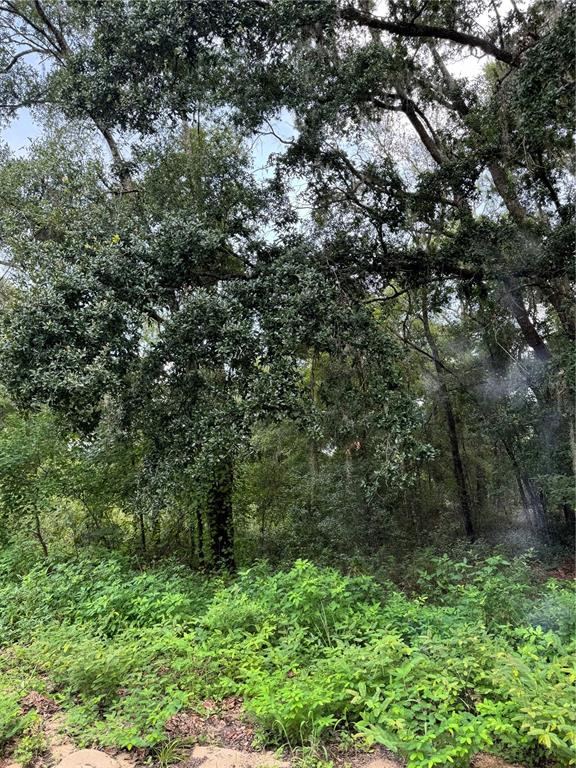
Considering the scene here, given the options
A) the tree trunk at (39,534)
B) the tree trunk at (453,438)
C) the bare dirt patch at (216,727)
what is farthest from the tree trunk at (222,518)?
the tree trunk at (453,438)

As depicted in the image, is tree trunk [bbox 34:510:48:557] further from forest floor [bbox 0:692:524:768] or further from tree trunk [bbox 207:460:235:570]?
forest floor [bbox 0:692:524:768]

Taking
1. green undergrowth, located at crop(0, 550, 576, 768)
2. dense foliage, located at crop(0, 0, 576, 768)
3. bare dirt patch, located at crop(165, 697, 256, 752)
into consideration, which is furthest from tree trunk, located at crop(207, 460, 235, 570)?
bare dirt patch, located at crop(165, 697, 256, 752)

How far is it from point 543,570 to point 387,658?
4.88 meters

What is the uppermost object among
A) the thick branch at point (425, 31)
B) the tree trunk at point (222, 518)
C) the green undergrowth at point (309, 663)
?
the thick branch at point (425, 31)

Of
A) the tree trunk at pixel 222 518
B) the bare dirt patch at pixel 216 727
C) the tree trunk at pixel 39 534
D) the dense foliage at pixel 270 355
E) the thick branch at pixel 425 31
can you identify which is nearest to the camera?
the bare dirt patch at pixel 216 727

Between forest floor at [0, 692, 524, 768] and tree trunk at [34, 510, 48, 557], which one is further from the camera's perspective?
tree trunk at [34, 510, 48, 557]

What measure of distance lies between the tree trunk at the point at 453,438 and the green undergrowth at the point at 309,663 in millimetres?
5014

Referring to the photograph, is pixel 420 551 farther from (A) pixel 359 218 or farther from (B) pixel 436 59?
(B) pixel 436 59

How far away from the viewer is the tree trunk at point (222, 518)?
19.6 feet

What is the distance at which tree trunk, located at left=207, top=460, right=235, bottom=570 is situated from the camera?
5965mm

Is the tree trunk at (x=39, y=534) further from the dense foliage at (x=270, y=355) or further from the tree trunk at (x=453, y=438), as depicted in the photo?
the tree trunk at (x=453, y=438)

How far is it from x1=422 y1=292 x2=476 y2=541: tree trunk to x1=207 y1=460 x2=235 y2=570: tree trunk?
14.9 feet

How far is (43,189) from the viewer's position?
5160 millimetres

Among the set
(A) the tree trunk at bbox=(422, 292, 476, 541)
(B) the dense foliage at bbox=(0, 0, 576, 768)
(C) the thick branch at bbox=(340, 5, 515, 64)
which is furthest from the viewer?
(A) the tree trunk at bbox=(422, 292, 476, 541)
